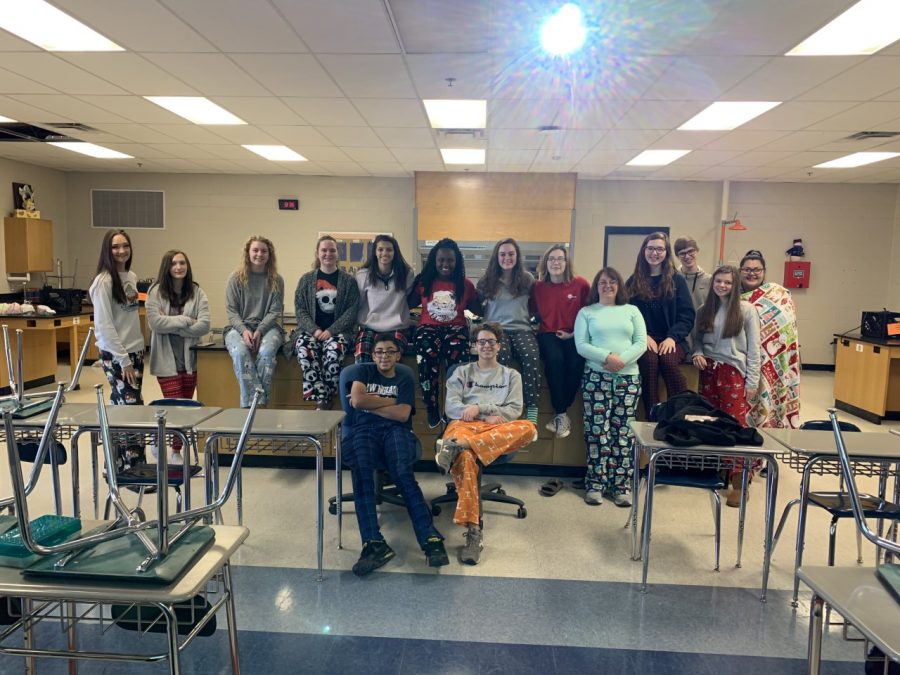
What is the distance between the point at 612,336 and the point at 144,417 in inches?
105

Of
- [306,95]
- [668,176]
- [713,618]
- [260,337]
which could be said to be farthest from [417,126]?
[713,618]

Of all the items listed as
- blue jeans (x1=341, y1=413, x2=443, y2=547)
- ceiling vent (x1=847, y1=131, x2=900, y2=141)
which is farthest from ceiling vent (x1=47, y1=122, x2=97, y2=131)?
ceiling vent (x1=847, y1=131, x2=900, y2=141)

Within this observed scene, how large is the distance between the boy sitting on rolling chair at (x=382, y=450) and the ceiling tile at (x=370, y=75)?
206 centimetres

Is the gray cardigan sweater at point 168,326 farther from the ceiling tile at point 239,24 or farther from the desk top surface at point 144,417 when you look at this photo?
the ceiling tile at point 239,24

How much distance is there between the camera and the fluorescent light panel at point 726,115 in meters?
4.77

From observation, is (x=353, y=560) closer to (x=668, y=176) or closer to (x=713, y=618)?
(x=713, y=618)

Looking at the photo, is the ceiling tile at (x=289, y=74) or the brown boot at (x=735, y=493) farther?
the ceiling tile at (x=289, y=74)

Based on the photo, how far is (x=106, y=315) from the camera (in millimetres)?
3654

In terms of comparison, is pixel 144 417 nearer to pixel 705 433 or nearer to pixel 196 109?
pixel 705 433

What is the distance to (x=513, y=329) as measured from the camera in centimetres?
392

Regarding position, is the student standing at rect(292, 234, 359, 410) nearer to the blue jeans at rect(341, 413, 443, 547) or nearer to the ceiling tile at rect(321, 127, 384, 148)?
the blue jeans at rect(341, 413, 443, 547)

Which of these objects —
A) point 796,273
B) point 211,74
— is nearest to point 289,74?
point 211,74

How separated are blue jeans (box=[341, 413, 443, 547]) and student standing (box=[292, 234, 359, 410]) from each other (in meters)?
0.85

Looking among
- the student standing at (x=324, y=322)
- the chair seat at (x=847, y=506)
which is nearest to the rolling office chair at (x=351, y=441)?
the student standing at (x=324, y=322)
